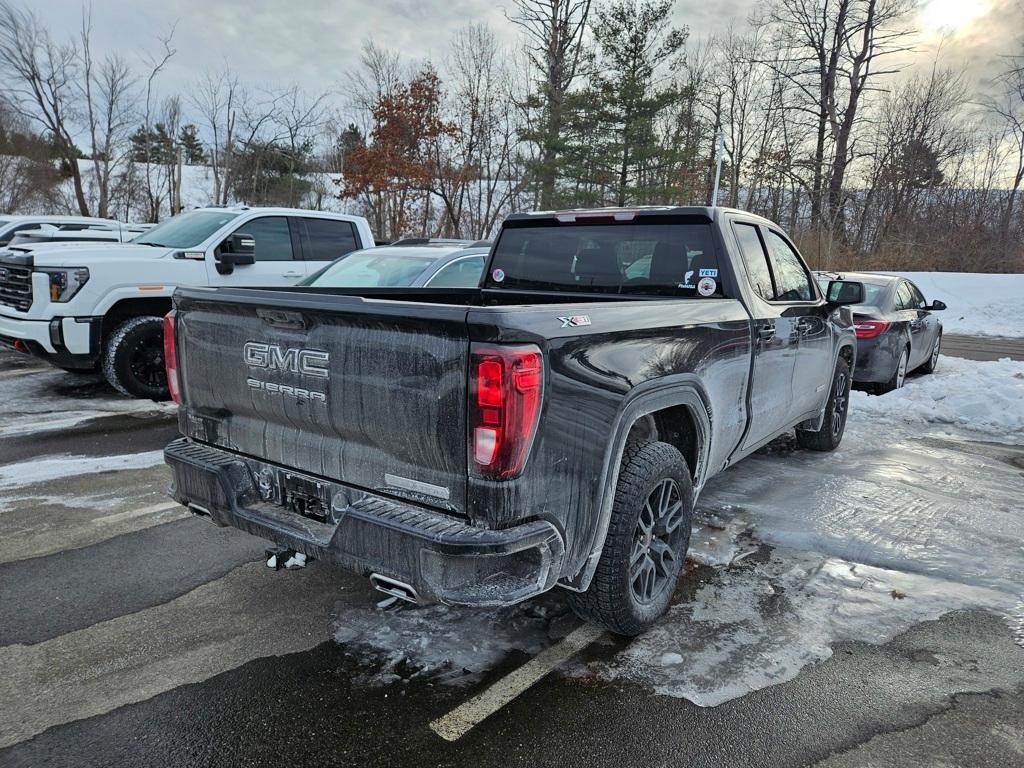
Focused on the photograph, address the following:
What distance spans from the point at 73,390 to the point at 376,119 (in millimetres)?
24817

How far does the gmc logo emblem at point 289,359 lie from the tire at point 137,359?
16.6 feet

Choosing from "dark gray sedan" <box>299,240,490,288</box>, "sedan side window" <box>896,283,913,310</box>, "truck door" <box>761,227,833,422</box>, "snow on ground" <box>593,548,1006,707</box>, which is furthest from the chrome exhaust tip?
"sedan side window" <box>896,283,913,310</box>

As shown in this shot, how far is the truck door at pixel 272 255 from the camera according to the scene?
8180mm

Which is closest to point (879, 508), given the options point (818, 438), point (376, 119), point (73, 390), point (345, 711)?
point (818, 438)

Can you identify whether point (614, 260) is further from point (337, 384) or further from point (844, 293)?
point (337, 384)

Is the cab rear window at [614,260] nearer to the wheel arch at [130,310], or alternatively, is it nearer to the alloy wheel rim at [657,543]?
the alloy wheel rim at [657,543]

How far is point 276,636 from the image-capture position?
2994 mm

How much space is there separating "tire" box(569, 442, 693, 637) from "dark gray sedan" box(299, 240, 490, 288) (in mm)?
4343

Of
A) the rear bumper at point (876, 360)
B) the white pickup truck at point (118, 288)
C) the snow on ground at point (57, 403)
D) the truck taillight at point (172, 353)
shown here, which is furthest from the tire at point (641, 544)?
the rear bumper at point (876, 360)

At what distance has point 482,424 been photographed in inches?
85.2

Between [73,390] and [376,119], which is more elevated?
[376,119]

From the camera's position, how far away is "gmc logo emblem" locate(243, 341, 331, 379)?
250 centimetres

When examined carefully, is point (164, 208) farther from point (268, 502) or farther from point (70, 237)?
point (268, 502)

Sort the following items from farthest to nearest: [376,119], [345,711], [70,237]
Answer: [376,119] → [70,237] → [345,711]
